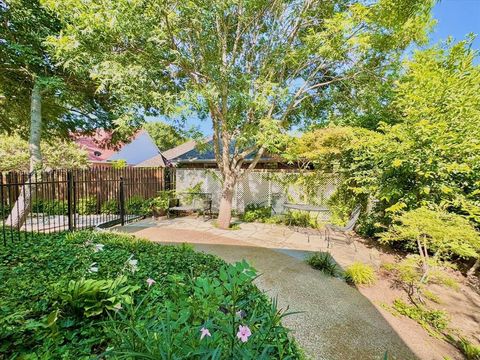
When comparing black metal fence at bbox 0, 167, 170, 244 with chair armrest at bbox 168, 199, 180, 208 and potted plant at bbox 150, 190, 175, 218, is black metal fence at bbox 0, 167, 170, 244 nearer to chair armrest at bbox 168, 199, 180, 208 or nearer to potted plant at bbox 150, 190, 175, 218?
potted plant at bbox 150, 190, 175, 218

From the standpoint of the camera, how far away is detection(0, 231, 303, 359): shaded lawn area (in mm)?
1366

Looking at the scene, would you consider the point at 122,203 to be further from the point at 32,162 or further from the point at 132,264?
the point at 132,264

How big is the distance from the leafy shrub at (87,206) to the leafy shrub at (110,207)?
1.51 feet

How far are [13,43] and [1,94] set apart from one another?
268 centimetres

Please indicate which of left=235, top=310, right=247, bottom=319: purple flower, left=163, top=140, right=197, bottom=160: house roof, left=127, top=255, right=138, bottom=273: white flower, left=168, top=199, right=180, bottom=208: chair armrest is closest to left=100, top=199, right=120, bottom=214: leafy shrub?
left=168, top=199, right=180, bottom=208: chair armrest

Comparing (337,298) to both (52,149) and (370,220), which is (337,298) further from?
(52,149)

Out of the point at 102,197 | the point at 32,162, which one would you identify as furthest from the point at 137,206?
the point at 32,162

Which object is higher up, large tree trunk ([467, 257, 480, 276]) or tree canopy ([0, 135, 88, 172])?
tree canopy ([0, 135, 88, 172])

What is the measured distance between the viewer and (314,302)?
3.27 meters

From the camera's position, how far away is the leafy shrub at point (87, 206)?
28.2ft

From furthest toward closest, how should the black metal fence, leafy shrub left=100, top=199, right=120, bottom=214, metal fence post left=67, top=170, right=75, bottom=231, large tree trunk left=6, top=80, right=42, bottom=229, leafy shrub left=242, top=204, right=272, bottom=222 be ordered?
leafy shrub left=242, top=204, right=272, bottom=222 → leafy shrub left=100, top=199, right=120, bottom=214 → the black metal fence → large tree trunk left=6, top=80, right=42, bottom=229 → metal fence post left=67, top=170, right=75, bottom=231

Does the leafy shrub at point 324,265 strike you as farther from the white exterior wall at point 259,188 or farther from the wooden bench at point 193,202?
the wooden bench at point 193,202

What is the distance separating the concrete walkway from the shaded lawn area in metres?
0.38

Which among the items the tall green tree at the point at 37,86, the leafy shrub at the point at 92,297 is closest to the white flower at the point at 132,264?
the leafy shrub at the point at 92,297
